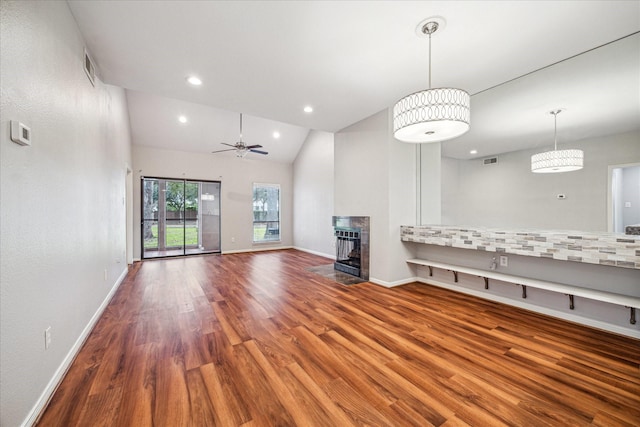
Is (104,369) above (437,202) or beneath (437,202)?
beneath

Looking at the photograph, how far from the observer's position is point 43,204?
4.98 feet

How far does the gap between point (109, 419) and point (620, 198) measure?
443cm

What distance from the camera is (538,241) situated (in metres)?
2.57

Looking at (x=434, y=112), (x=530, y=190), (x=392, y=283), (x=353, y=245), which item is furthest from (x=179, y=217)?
(x=530, y=190)

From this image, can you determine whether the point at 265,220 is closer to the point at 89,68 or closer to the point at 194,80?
the point at 194,80

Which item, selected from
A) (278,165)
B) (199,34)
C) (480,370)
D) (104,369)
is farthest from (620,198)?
(278,165)

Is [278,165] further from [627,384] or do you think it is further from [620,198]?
[627,384]

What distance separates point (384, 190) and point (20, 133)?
3602 mm

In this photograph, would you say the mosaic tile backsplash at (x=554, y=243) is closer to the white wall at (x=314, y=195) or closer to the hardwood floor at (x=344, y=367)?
the hardwood floor at (x=344, y=367)

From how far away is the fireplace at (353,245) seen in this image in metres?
4.14

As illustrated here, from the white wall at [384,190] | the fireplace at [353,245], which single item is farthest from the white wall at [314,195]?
the white wall at [384,190]

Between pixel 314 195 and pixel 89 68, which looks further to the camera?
pixel 314 195

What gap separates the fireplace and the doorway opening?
272 cm

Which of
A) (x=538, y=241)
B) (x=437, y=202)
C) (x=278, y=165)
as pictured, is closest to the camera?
(x=538, y=241)
